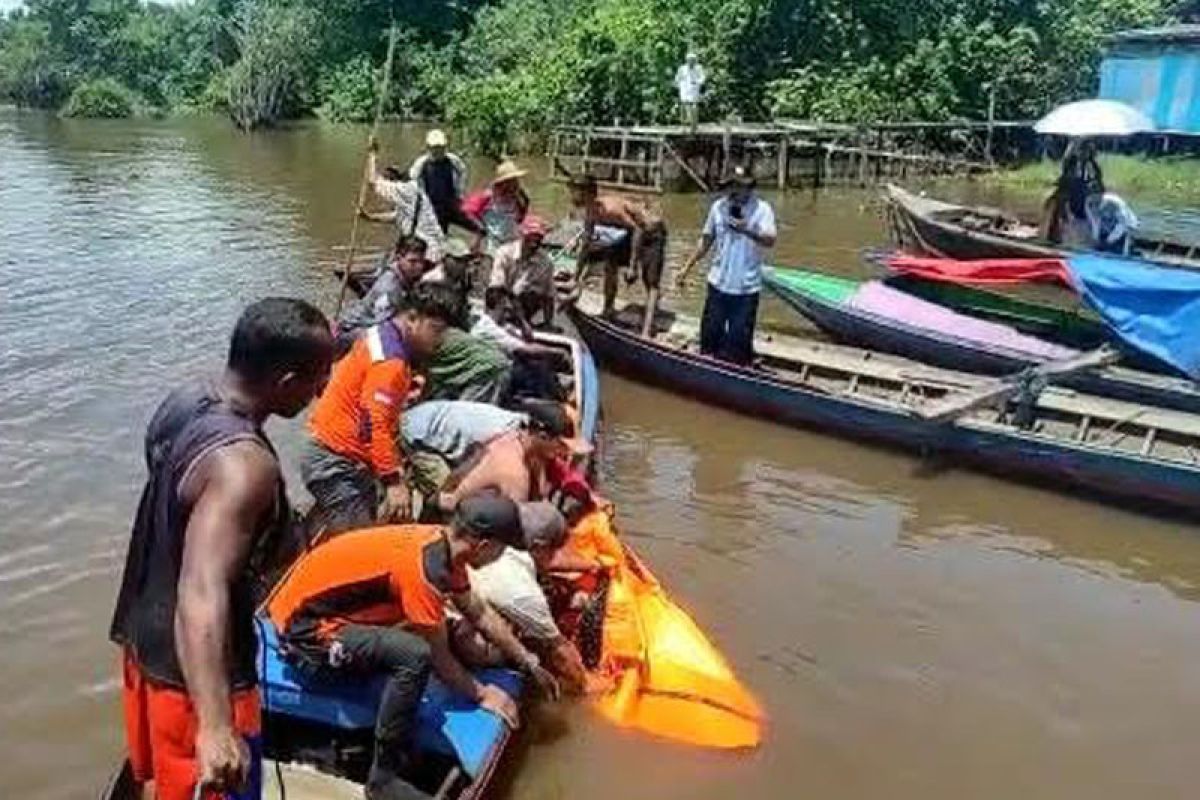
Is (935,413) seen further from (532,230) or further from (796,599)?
(532,230)

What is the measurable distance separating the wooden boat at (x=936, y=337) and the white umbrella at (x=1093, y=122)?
1.93m

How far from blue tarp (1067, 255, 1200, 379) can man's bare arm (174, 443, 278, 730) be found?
8682 millimetres

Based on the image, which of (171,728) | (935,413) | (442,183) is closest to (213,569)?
(171,728)

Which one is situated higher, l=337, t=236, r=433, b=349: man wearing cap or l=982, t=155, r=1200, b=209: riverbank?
l=337, t=236, r=433, b=349: man wearing cap

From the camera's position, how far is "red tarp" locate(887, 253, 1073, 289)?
10.6 m

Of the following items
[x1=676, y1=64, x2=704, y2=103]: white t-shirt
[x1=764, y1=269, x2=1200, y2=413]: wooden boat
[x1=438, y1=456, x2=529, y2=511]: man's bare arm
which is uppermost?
[x1=676, y1=64, x2=704, y2=103]: white t-shirt

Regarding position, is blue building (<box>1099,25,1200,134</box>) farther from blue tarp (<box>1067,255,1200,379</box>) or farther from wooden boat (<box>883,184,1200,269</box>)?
blue tarp (<box>1067,255,1200,379</box>)

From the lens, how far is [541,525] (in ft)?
18.0

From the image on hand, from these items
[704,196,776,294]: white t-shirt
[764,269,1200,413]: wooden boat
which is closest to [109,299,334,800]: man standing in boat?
[704,196,776,294]: white t-shirt

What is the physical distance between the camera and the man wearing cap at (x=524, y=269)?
8828mm

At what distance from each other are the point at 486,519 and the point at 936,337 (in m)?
7.25

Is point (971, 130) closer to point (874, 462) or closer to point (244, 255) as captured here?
point (244, 255)

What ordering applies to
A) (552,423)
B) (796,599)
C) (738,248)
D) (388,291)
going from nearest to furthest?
1. (552,423)
2. (796,599)
3. (388,291)
4. (738,248)

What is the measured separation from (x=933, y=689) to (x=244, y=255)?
12.4 m
